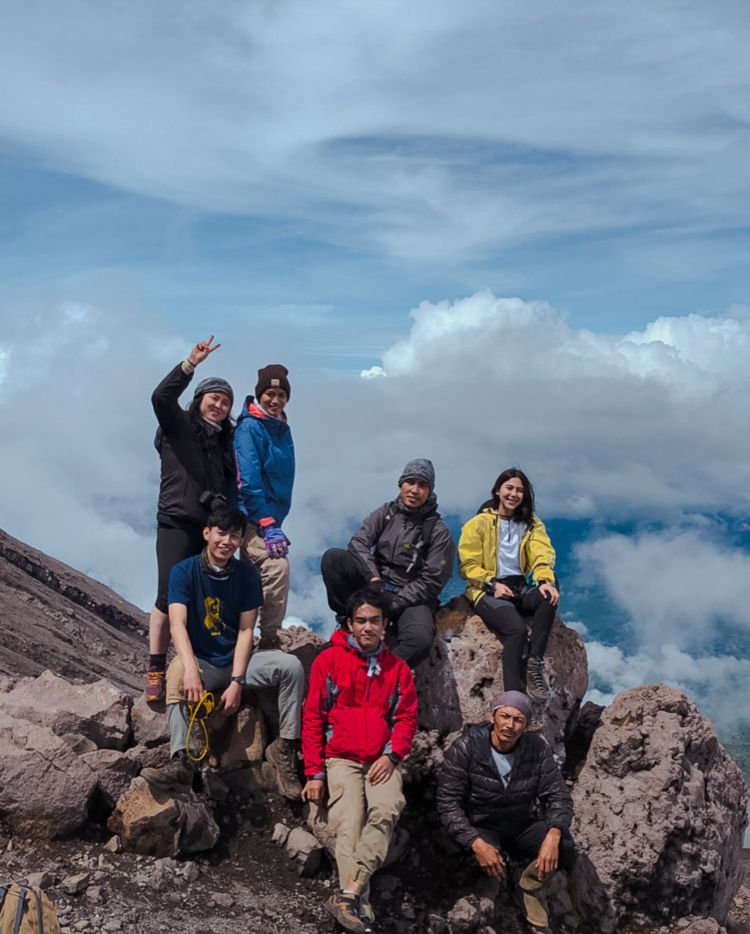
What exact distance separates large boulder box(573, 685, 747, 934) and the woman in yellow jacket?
4.22 ft

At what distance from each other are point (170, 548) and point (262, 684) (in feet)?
5.37

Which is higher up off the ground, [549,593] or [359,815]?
[549,593]

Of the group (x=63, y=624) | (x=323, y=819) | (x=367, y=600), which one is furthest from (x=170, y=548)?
(x=63, y=624)

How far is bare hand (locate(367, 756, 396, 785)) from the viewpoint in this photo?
28.7ft

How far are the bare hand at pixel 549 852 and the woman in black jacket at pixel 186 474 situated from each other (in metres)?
4.16

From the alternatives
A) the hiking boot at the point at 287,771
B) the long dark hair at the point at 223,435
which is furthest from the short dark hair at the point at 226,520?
the hiking boot at the point at 287,771

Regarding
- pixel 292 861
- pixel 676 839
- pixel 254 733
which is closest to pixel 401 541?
pixel 254 733

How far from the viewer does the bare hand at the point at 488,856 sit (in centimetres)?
866

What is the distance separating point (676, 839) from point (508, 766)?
114 inches

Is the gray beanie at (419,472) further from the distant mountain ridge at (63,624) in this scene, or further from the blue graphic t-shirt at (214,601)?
the distant mountain ridge at (63,624)

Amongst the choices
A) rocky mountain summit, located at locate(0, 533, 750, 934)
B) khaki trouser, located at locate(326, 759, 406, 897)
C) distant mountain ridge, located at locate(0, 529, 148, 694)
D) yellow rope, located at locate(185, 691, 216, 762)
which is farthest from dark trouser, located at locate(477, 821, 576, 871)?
distant mountain ridge, located at locate(0, 529, 148, 694)

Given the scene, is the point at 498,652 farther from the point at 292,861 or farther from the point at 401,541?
the point at 292,861

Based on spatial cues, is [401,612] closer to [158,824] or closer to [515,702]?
[515,702]

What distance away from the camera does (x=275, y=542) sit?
33.0 feet
